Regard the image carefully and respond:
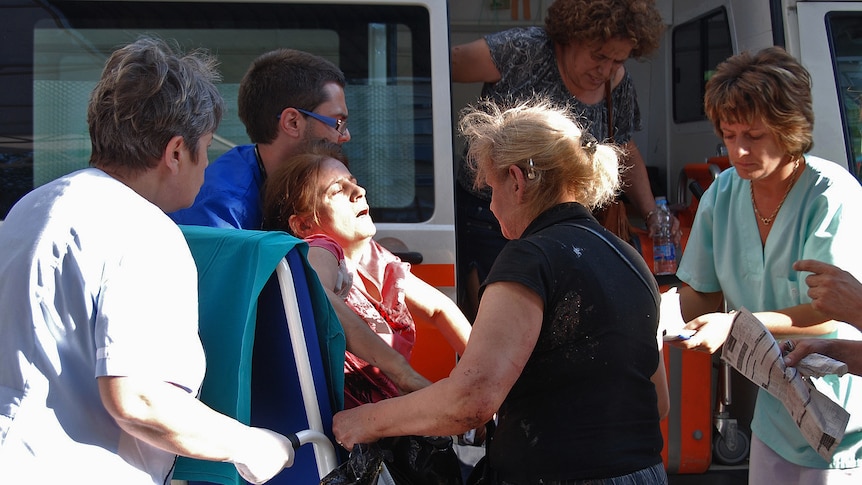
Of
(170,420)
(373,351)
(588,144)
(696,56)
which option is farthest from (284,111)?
(696,56)

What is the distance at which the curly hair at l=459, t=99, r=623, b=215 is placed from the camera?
188 centimetres

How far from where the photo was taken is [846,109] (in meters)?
3.32

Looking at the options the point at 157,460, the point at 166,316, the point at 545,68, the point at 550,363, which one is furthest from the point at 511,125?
the point at 545,68

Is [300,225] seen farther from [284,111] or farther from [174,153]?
[174,153]

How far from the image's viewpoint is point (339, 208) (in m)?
2.26

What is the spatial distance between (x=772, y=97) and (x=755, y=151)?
16 centimetres

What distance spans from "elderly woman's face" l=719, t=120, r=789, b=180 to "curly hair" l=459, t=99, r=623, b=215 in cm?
68

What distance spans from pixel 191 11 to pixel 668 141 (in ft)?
8.21

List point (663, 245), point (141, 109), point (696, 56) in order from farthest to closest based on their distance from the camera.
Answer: point (696, 56)
point (663, 245)
point (141, 109)

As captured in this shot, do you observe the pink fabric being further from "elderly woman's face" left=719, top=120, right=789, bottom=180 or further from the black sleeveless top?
"elderly woman's face" left=719, top=120, right=789, bottom=180

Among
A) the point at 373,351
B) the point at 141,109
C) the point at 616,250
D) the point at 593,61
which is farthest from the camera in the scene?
the point at 593,61

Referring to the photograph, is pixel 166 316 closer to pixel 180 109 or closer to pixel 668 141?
pixel 180 109

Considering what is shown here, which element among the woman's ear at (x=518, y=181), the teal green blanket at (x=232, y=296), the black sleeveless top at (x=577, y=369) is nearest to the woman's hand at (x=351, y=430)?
the teal green blanket at (x=232, y=296)

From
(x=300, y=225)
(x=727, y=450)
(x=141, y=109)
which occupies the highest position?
(x=141, y=109)
